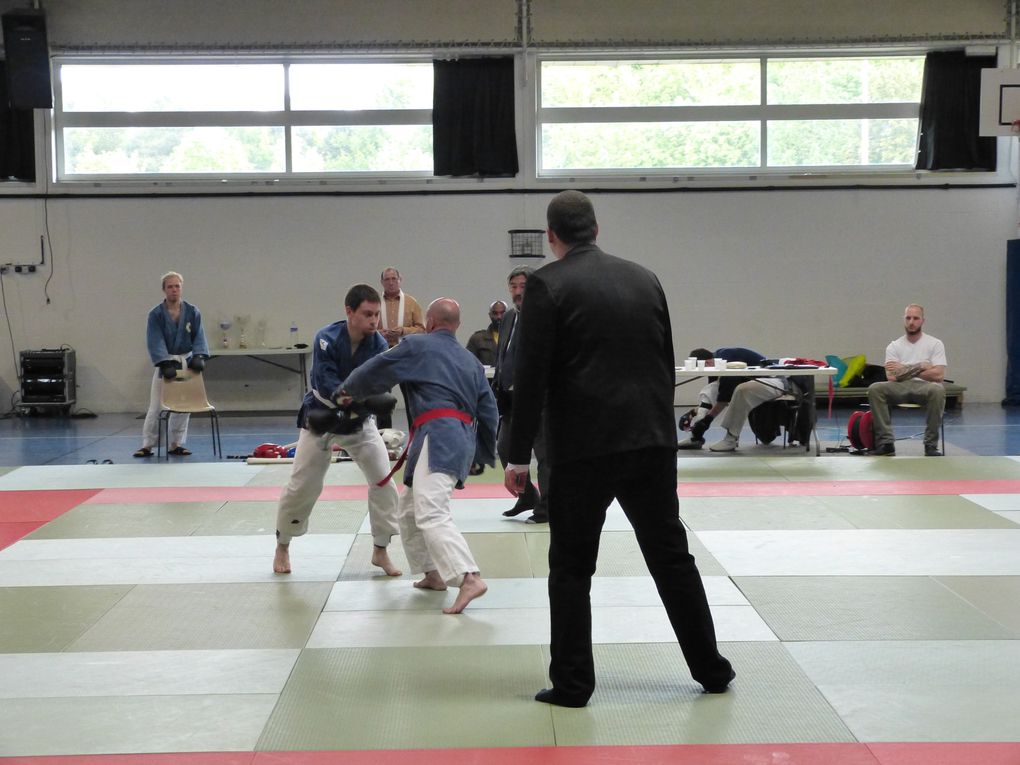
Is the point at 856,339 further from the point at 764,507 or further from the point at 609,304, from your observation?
the point at 609,304

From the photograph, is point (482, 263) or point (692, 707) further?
point (482, 263)

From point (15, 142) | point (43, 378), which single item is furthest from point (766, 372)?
point (15, 142)

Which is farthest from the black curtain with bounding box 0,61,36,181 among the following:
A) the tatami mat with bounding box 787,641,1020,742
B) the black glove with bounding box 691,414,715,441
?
the tatami mat with bounding box 787,641,1020,742

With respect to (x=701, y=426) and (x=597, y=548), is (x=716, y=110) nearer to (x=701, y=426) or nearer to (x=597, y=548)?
(x=701, y=426)

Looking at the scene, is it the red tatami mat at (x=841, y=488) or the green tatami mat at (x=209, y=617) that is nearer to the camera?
the green tatami mat at (x=209, y=617)

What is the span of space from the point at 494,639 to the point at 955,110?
41.6 feet

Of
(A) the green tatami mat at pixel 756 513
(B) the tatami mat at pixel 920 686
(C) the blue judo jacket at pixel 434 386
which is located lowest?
(A) the green tatami mat at pixel 756 513

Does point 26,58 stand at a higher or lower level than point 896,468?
higher

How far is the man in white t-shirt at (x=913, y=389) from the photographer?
9.96m

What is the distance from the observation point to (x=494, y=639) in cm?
463

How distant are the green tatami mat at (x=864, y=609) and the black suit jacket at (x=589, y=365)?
1.46 m

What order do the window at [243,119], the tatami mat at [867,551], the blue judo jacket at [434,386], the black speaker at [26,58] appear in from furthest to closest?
the window at [243,119] → the black speaker at [26,58] → the tatami mat at [867,551] → the blue judo jacket at [434,386]

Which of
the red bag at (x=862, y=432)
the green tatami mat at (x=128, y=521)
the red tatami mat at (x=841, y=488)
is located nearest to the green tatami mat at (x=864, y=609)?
the red tatami mat at (x=841, y=488)

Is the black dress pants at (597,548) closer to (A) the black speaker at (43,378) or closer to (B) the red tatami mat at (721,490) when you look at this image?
(B) the red tatami mat at (721,490)
